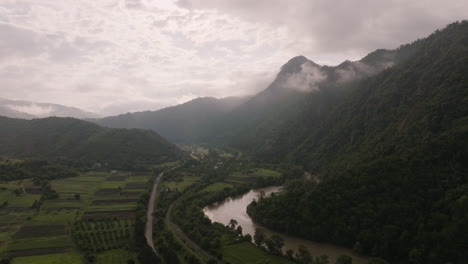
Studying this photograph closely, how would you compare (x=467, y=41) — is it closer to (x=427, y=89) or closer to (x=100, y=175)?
(x=427, y=89)

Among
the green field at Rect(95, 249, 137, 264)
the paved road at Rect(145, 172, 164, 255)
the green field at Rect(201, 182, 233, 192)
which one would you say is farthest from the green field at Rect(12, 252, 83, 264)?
the green field at Rect(201, 182, 233, 192)

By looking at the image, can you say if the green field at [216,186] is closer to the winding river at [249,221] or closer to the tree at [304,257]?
the winding river at [249,221]

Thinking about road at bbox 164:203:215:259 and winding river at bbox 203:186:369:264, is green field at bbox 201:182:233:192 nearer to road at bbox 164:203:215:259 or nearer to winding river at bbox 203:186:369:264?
winding river at bbox 203:186:369:264

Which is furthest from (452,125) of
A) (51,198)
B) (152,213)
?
(51,198)

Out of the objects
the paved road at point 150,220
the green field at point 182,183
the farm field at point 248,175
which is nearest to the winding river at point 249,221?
the farm field at point 248,175

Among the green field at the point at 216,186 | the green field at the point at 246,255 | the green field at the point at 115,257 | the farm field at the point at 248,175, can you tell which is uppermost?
the farm field at the point at 248,175

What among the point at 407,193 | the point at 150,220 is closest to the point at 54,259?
the point at 150,220
